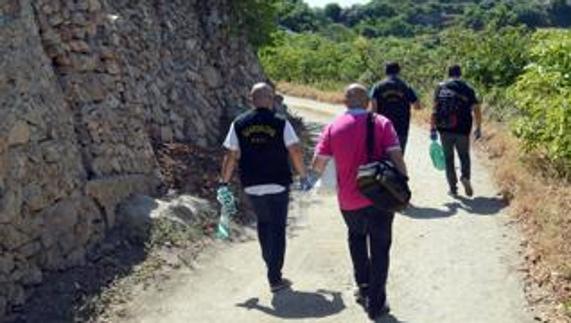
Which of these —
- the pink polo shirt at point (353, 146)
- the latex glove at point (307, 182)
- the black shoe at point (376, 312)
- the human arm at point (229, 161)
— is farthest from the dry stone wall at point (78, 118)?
the black shoe at point (376, 312)

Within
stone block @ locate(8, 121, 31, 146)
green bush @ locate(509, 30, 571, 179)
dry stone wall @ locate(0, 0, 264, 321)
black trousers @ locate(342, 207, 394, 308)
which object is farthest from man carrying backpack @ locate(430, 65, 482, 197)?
stone block @ locate(8, 121, 31, 146)

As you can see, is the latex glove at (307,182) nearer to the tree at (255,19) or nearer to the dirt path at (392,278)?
the dirt path at (392,278)

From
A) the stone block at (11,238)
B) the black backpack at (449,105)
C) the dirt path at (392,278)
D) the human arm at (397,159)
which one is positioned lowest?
the dirt path at (392,278)

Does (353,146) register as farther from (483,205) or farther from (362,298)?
(483,205)

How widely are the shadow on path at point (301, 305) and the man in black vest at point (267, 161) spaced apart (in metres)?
0.22

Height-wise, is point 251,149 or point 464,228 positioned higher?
point 251,149

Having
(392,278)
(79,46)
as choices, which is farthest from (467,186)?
(79,46)

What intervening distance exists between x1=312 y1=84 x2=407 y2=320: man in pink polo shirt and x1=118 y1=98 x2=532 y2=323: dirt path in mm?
370

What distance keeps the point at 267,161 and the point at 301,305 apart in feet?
4.14

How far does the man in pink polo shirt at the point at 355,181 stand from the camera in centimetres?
696

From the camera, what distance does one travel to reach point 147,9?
13.1 metres

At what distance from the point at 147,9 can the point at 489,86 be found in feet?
38.6

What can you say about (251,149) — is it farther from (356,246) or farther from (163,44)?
(163,44)

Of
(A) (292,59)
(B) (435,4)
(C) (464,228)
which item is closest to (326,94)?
(A) (292,59)
